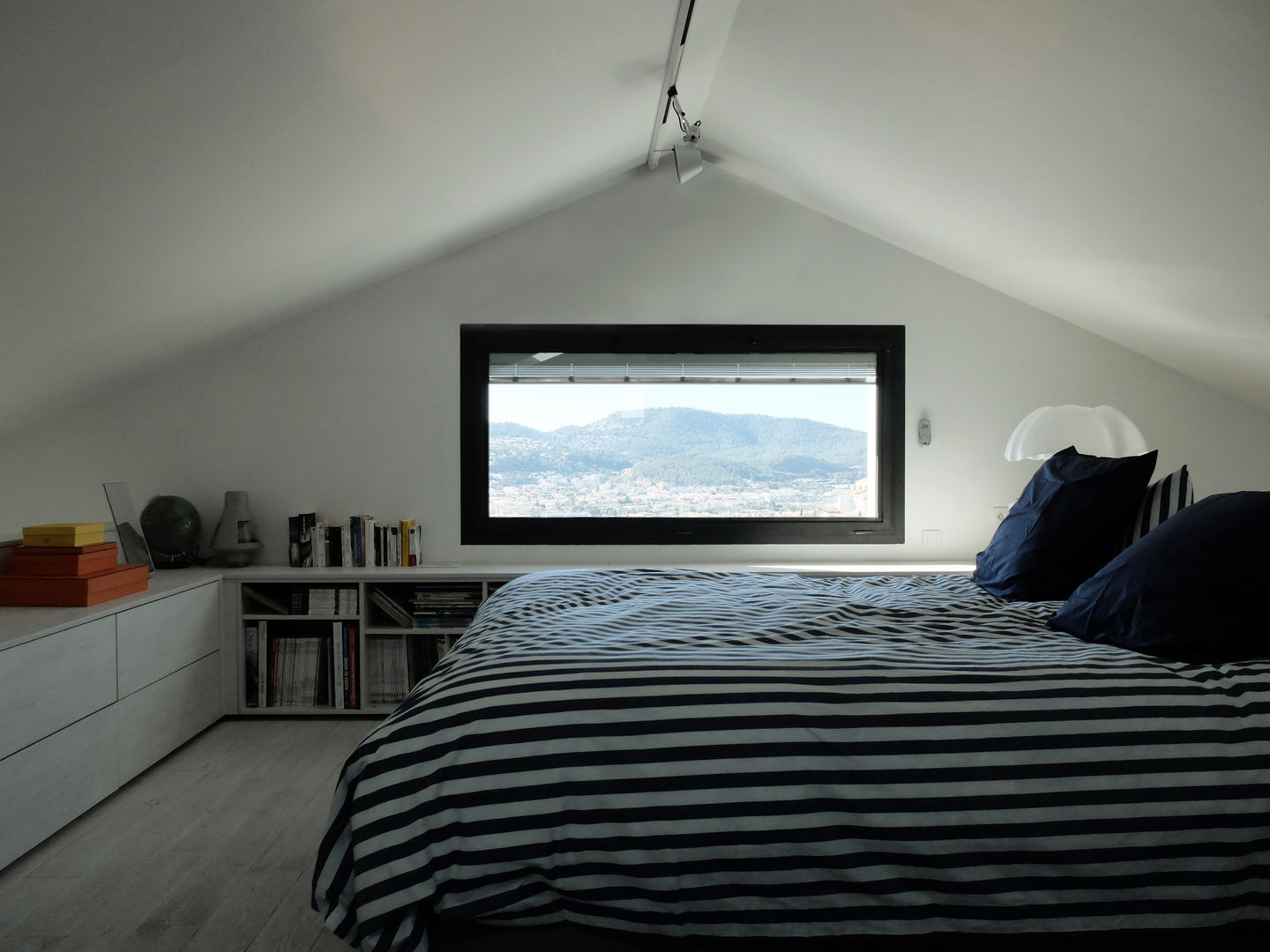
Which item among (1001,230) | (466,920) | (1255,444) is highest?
(1001,230)

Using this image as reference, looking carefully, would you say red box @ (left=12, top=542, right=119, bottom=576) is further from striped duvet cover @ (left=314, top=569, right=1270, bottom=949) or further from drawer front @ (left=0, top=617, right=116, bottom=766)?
striped duvet cover @ (left=314, top=569, right=1270, bottom=949)

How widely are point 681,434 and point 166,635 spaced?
2.36 metres

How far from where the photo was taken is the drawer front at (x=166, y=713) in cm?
269

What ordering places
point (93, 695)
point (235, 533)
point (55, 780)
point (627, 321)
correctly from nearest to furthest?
point (55, 780) < point (93, 695) < point (235, 533) < point (627, 321)

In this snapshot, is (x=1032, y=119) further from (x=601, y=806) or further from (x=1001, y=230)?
(x=601, y=806)

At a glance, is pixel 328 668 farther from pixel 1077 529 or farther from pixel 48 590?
pixel 1077 529

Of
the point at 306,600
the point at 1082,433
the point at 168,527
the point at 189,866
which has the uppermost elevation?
the point at 1082,433

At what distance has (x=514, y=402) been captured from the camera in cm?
397

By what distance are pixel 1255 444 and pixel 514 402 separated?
344 cm

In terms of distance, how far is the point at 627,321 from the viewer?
12.8 feet

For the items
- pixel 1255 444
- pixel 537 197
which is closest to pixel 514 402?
pixel 537 197

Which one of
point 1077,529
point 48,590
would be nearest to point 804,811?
point 1077,529

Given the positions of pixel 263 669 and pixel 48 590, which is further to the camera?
pixel 263 669

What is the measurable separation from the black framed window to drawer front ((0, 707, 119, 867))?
1.68 m
